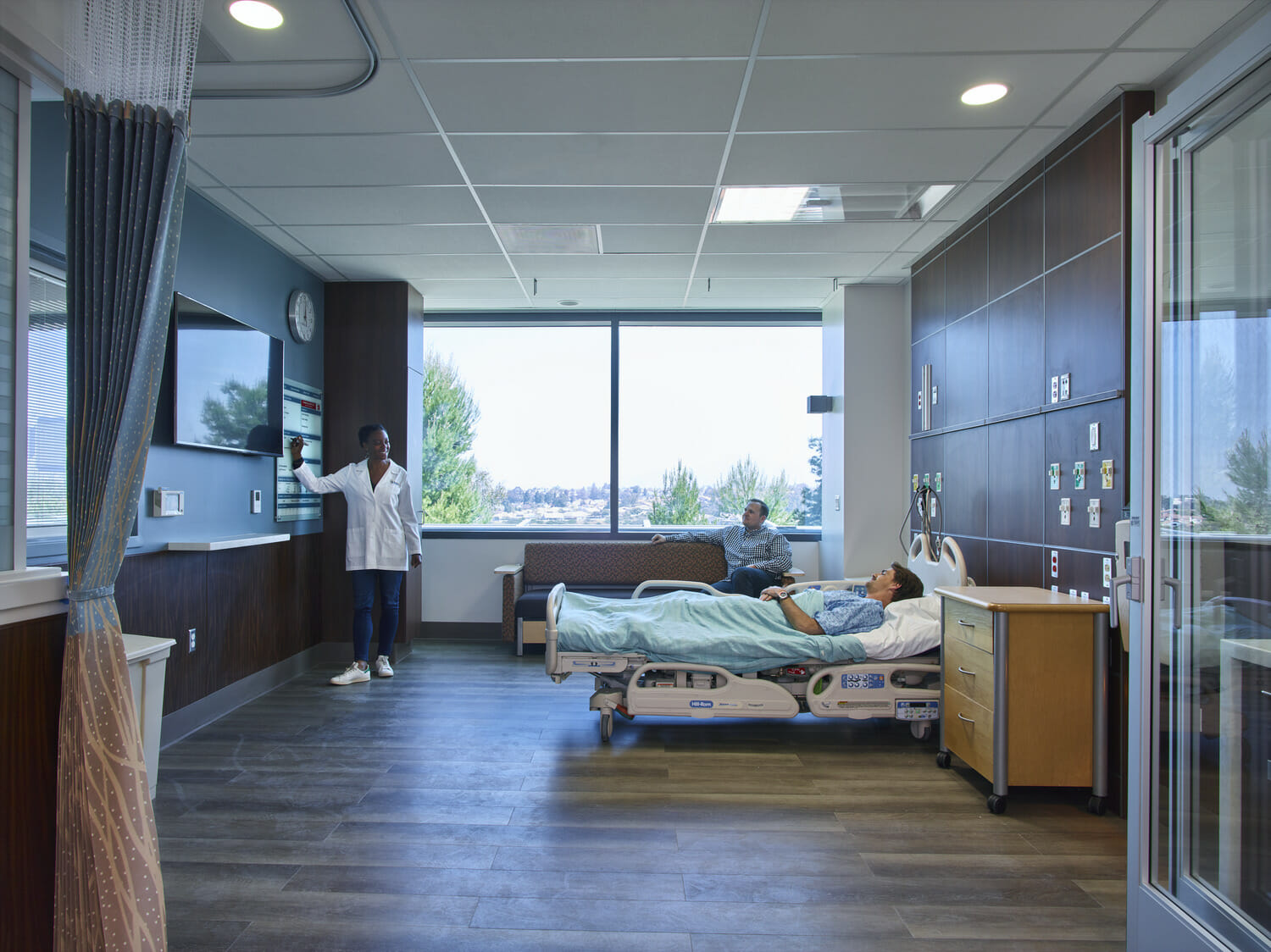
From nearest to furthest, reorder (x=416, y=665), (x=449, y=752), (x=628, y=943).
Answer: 1. (x=628, y=943)
2. (x=449, y=752)
3. (x=416, y=665)

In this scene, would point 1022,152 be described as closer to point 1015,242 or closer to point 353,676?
point 1015,242

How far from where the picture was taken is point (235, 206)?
4094 millimetres

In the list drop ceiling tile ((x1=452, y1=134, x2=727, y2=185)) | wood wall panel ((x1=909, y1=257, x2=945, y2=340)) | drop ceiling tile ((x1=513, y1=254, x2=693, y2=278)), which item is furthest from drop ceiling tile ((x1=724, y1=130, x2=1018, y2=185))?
drop ceiling tile ((x1=513, y1=254, x2=693, y2=278))

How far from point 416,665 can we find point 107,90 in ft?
13.7

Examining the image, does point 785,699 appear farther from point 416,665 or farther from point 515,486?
point 515,486

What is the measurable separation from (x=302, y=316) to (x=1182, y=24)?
190 inches

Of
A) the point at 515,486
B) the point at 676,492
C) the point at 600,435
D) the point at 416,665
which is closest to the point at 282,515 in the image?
the point at 416,665

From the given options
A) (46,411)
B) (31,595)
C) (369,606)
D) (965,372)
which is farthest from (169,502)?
(965,372)

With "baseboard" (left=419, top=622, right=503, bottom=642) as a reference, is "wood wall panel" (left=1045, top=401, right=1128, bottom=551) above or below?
above

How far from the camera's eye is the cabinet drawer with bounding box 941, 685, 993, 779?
2.96 m

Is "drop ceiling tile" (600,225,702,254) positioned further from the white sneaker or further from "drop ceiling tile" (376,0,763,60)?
the white sneaker

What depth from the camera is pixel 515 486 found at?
21.4 ft

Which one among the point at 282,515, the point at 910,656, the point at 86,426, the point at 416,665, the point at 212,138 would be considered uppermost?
the point at 212,138

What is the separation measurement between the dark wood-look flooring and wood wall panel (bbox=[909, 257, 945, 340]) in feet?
8.26
